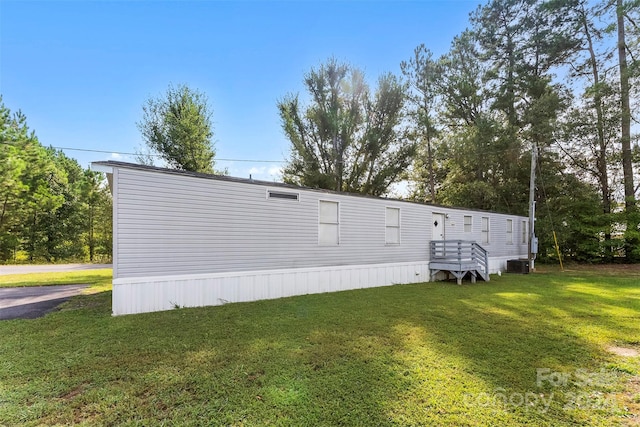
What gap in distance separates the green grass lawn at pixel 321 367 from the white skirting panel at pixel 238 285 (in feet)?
1.21

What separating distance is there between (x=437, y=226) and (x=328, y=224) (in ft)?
16.1

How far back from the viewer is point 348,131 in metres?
18.7

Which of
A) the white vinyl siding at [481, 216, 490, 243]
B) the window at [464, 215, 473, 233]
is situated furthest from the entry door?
the white vinyl siding at [481, 216, 490, 243]

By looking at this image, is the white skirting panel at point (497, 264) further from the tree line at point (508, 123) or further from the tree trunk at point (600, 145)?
the tree trunk at point (600, 145)

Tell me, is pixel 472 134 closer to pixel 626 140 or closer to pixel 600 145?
pixel 600 145

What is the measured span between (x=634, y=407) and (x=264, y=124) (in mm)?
19121

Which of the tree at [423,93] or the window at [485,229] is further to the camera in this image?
the tree at [423,93]

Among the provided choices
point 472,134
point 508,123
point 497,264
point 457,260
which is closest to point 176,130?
point 457,260

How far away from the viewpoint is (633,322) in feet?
16.4

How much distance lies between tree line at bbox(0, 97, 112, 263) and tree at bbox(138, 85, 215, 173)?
616 centimetres

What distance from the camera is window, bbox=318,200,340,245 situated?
8.07m

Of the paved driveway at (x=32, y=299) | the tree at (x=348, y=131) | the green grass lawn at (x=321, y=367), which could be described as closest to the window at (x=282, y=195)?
the green grass lawn at (x=321, y=367)

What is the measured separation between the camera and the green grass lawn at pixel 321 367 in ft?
7.86

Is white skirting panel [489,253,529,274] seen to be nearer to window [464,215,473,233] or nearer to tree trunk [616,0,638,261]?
window [464,215,473,233]
